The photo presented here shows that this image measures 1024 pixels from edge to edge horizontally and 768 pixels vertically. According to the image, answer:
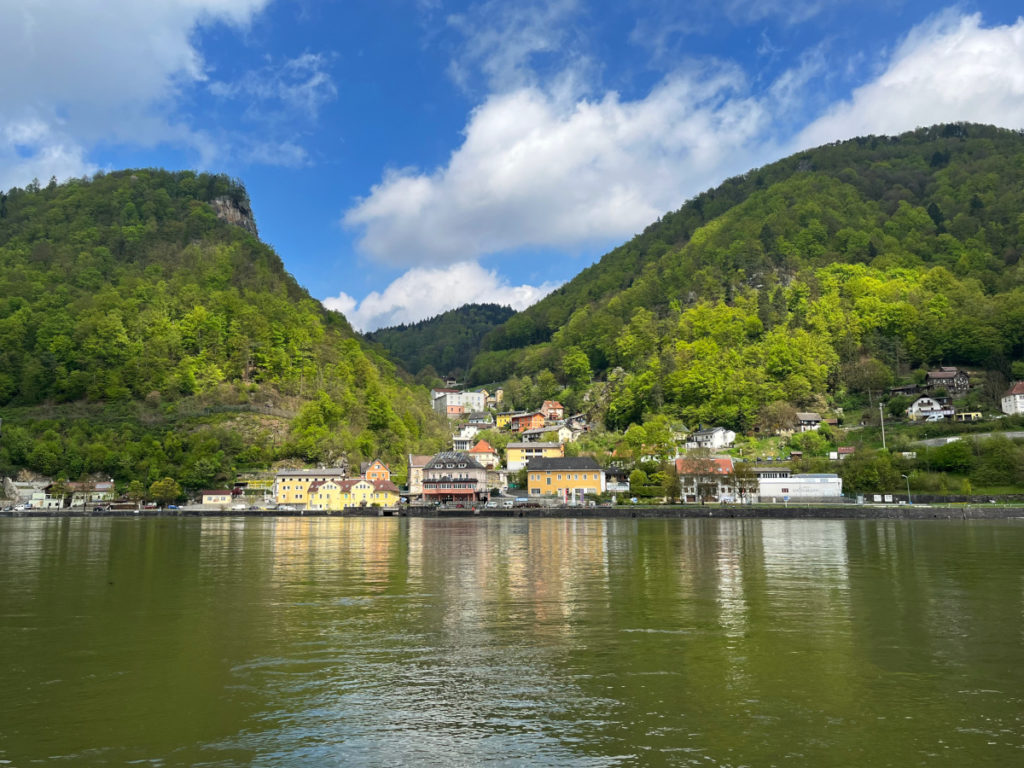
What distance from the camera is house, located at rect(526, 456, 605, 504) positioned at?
96.2 meters

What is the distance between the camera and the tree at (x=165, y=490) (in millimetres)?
95500

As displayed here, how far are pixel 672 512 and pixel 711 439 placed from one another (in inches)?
1239

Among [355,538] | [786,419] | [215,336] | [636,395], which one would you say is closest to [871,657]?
[355,538]

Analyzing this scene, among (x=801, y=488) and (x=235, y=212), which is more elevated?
(x=235, y=212)

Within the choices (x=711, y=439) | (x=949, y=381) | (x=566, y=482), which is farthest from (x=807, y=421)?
(x=566, y=482)

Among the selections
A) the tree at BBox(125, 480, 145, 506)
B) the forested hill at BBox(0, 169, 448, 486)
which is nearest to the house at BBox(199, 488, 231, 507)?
the forested hill at BBox(0, 169, 448, 486)

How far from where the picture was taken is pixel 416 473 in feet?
359

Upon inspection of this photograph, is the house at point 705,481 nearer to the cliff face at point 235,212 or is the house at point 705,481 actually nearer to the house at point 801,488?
the house at point 801,488

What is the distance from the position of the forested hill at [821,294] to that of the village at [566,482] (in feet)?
29.3

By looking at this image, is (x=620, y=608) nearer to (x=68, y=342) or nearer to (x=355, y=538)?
(x=355, y=538)

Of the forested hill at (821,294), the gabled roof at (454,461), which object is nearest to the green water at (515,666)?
the gabled roof at (454,461)

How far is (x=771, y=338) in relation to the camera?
128 m

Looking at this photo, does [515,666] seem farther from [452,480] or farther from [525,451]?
[525,451]

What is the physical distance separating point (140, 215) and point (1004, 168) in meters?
203
